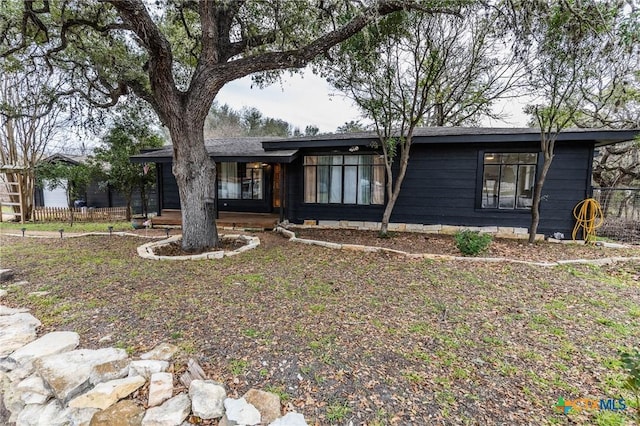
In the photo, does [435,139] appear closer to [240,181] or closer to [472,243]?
[472,243]

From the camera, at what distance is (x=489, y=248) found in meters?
6.11

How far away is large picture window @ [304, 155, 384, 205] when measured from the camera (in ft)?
27.3

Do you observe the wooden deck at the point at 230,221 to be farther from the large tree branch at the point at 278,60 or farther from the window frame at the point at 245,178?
the large tree branch at the point at 278,60

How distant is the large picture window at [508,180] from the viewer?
23.7ft

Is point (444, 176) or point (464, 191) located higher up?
point (444, 176)

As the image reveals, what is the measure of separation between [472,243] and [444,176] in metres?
2.80

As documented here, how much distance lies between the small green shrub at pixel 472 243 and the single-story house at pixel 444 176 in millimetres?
2311

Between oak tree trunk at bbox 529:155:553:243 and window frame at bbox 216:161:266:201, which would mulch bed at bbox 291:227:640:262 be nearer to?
oak tree trunk at bbox 529:155:553:243

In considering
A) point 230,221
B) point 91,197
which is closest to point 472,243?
point 230,221

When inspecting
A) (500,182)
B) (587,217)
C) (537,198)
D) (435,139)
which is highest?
(435,139)

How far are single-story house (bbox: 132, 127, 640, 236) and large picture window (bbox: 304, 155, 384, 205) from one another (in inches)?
1.1

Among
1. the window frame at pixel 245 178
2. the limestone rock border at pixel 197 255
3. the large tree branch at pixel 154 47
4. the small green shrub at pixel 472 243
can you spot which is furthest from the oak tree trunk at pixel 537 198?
the window frame at pixel 245 178

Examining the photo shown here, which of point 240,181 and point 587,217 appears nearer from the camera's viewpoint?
point 587,217

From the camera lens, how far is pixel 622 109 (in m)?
10.8
